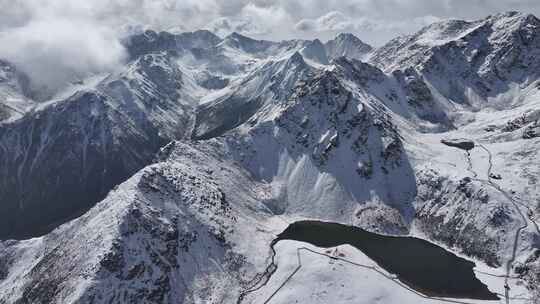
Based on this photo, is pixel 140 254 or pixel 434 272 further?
pixel 434 272

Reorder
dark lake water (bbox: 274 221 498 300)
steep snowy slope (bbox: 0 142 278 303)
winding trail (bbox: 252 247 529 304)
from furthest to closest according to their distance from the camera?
dark lake water (bbox: 274 221 498 300)
winding trail (bbox: 252 247 529 304)
steep snowy slope (bbox: 0 142 278 303)

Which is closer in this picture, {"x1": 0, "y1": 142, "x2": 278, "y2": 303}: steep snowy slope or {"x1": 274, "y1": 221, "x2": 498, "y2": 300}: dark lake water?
{"x1": 0, "y1": 142, "x2": 278, "y2": 303}: steep snowy slope

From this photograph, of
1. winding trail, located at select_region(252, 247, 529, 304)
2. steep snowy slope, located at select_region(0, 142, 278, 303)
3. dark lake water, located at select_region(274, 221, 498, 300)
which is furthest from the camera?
dark lake water, located at select_region(274, 221, 498, 300)

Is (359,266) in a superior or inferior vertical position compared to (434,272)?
superior

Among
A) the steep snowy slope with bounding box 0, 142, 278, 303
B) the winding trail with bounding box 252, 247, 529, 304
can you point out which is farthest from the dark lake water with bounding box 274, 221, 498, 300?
the steep snowy slope with bounding box 0, 142, 278, 303

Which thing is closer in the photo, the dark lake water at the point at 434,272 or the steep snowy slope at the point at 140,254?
the steep snowy slope at the point at 140,254

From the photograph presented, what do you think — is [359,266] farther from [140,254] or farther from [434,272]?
[140,254]

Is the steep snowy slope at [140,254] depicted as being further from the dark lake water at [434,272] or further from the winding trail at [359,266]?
the dark lake water at [434,272]

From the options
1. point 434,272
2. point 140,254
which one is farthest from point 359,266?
point 140,254

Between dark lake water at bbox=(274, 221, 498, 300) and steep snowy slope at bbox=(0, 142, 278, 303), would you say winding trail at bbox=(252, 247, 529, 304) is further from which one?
steep snowy slope at bbox=(0, 142, 278, 303)

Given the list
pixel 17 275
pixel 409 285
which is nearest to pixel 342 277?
pixel 409 285

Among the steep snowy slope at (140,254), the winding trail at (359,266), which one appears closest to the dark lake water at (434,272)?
the winding trail at (359,266)

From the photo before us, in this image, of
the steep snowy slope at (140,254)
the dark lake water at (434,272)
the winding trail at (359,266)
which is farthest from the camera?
the dark lake water at (434,272)
